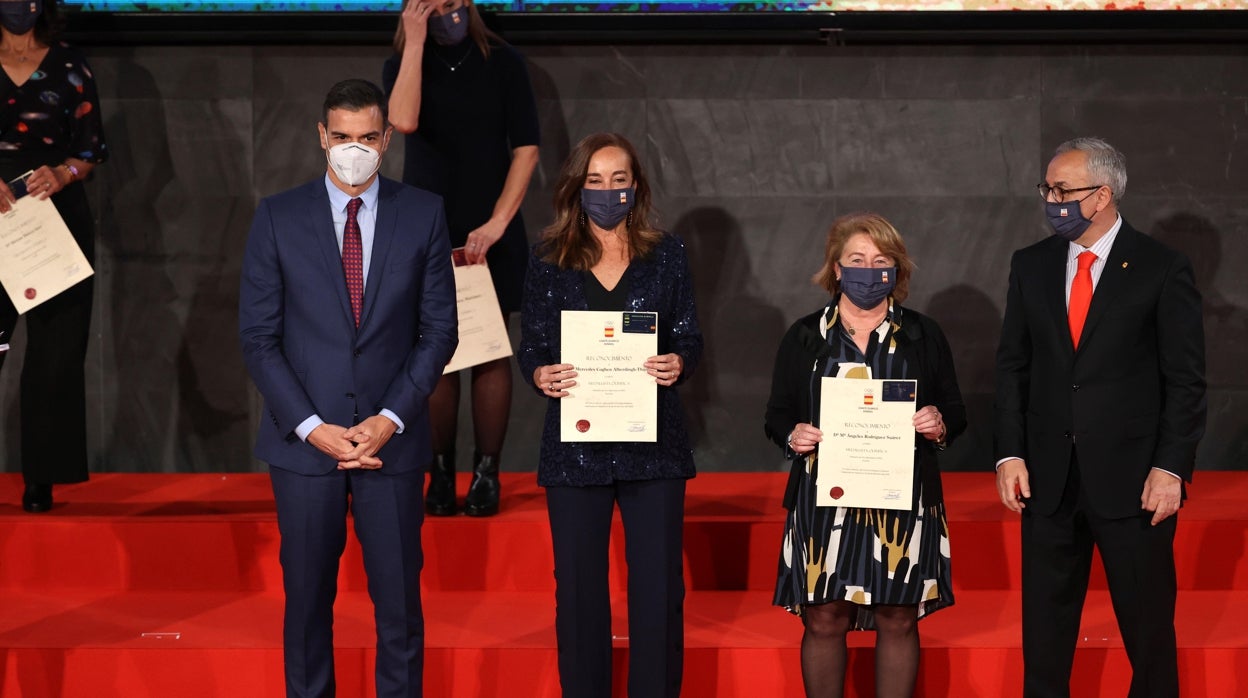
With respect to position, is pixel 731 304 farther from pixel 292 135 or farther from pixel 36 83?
pixel 36 83

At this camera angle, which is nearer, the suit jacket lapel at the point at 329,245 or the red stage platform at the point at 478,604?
the suit jacket lapel at the point at 329,245

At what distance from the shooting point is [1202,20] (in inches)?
201

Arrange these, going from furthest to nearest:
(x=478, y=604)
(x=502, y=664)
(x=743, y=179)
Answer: (x=743, y=179), (x=478, y=604), (x=502, y=664)

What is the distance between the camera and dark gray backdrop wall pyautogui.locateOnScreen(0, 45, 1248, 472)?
5.25 metres

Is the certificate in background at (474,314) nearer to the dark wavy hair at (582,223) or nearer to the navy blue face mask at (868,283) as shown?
the dark wavy hair at (582,223)

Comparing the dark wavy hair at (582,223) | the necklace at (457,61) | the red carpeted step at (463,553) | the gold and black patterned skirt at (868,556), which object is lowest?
the red carpeted step at (463,553)

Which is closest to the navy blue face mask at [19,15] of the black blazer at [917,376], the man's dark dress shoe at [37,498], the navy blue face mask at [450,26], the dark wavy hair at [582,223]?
the navy blue face mask at [450,26]

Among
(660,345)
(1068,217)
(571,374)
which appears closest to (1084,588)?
(1068,217)

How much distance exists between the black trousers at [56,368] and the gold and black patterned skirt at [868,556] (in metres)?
2.63

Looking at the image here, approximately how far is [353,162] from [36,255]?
74.2 inches

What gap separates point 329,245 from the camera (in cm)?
300

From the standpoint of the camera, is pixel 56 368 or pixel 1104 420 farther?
pixel 56 368

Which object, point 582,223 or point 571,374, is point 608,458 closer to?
point 571,374

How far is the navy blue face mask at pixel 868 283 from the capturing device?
313 cm
